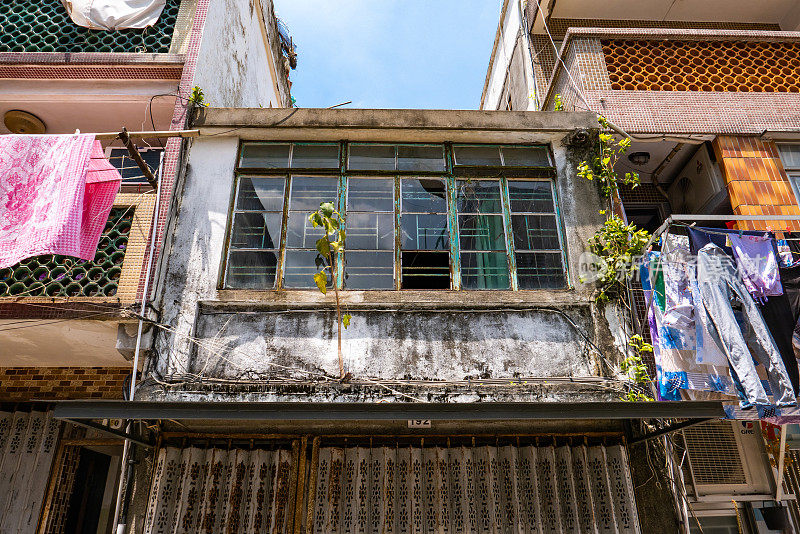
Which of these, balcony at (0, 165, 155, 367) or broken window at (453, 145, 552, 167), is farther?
broken window at (453, 145, 552, 167)

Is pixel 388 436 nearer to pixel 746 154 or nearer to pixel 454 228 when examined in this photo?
pixel 454 228

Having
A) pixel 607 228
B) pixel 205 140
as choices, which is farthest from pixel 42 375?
pixel 607 228

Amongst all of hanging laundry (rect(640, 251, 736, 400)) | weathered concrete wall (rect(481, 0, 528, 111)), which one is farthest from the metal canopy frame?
weathered concrete wall (rect(481, 0, 528, 111))

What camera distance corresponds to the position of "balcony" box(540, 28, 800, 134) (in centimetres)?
749

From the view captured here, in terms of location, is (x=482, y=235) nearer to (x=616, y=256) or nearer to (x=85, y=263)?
(x=616, y=256)

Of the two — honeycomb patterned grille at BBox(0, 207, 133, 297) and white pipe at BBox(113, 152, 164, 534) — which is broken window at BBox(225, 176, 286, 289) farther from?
honeycomb patterned grille at BBox(0, 207, 133, 297)

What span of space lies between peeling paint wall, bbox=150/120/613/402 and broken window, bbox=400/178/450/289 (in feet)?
0.99

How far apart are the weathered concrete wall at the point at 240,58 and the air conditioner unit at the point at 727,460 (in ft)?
27.5

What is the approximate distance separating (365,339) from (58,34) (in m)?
6.40

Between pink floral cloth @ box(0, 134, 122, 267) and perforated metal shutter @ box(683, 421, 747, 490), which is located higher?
pink floral cloth @ box(0, 134, 122, 267)

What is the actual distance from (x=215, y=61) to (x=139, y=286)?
4.19 m

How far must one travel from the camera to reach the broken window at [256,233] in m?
6.55

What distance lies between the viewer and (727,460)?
22.1 feet

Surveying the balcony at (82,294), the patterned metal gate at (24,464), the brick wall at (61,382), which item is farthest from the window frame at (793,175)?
the patterned metal gate at (24,464)
